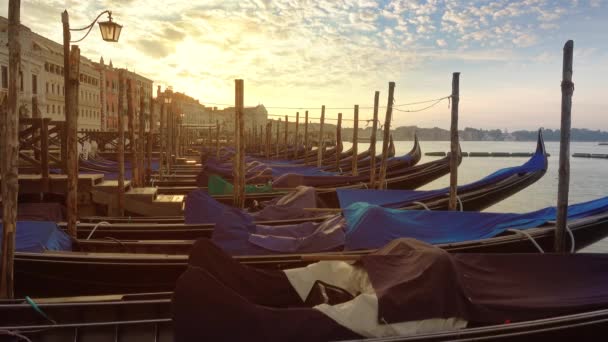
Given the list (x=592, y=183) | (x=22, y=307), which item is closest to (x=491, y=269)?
(x=22, y=307)

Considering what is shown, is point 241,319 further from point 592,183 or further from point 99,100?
point 99,100

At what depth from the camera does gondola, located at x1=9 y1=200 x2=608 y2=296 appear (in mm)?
4816

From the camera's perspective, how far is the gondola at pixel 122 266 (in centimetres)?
482

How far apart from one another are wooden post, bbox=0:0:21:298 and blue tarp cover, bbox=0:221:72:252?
842mm

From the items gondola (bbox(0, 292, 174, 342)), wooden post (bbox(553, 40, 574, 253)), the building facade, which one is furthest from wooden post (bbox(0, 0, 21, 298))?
the building facade

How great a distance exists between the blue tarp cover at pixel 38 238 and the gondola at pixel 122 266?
9cm

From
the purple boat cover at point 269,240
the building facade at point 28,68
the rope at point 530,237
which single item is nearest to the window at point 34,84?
the building facade at point 28,68

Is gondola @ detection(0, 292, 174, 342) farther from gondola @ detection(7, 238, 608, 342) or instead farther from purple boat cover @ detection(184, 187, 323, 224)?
purple boat cover @ detection(184, 187, 323, 224)

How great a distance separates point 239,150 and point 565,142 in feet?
16.9

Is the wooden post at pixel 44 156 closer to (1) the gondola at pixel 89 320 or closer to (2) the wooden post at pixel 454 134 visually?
(1) the gondola at pixel 89 320

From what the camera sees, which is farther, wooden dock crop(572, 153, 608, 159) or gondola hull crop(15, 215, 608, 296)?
wooden dock crop(572, 153, 608, 159)

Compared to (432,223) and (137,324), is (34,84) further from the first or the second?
(137,324)

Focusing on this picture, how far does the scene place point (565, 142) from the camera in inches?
Answer: 187

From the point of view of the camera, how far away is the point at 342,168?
16969 millimetres
